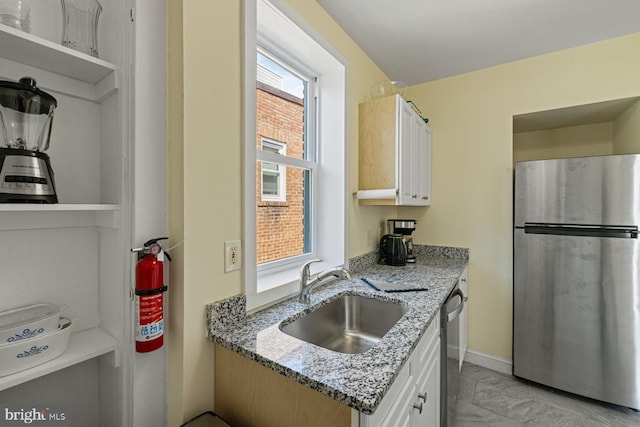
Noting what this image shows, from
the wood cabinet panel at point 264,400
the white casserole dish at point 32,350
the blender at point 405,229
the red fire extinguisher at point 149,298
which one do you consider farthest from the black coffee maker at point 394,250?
the white casserole dish at point 32,350

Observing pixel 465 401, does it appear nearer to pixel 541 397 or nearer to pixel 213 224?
pixel 541 397

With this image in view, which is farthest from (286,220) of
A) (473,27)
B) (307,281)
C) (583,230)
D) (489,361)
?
(489,361)

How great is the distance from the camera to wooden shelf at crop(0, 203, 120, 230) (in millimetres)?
756

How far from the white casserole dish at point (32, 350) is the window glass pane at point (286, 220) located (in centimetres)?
92

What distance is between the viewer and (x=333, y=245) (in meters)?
1.89

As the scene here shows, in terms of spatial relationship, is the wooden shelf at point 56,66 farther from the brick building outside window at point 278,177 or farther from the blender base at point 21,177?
the brick building outside window at point 278,177

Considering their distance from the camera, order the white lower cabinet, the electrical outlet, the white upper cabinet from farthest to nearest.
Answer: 1. the white upper cabinet
2. the electrical outlet
3. the white lower cabinet

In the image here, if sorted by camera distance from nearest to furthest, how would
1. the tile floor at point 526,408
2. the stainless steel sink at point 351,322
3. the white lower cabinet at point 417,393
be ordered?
the white lower cabinet at point 417,393
the stainless steel sink at point 351,322
the tile floor at point 526,408

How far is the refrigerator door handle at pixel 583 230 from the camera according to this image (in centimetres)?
178

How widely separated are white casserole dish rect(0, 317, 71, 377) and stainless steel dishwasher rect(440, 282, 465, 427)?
5.02ft

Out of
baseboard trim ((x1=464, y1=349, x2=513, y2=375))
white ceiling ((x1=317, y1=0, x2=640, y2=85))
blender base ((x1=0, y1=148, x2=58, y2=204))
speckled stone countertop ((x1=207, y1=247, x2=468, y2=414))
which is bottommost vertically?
baseboard trim ((x1=464, y1=349, x2=513, y2=375))

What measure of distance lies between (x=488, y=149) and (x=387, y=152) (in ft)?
3.57

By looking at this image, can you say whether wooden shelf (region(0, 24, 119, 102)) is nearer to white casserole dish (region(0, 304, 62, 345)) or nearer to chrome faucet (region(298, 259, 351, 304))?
white casserole dish (region(0, 304, 62, 345))

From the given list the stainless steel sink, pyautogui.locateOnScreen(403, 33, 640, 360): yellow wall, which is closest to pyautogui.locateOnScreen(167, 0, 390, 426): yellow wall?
the stainless steel sink
